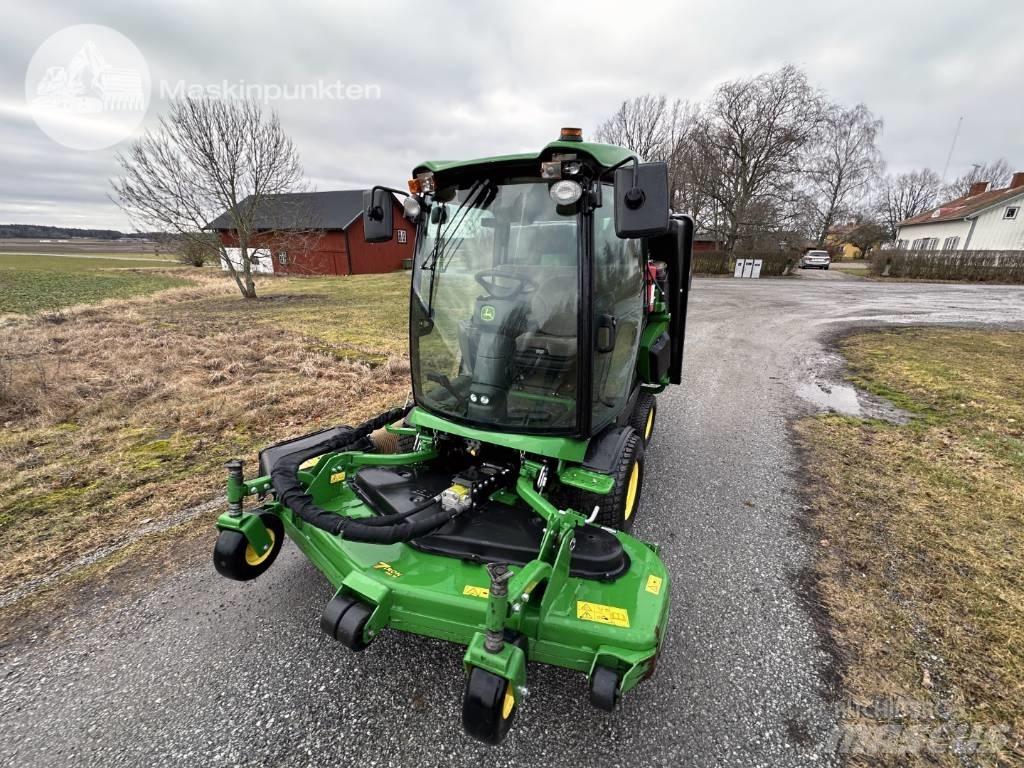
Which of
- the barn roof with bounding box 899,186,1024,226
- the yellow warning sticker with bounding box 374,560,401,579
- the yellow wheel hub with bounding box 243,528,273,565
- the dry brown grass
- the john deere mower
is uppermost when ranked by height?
the barn roof with bounding box 899,186,1024,226

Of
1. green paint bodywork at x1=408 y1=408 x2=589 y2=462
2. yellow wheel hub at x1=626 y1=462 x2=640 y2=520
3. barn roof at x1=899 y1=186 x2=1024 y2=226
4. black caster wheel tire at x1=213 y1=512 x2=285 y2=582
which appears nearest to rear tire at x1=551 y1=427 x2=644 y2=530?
yellow wheel hub at x1=626 y1=462 x2=640 y2=520

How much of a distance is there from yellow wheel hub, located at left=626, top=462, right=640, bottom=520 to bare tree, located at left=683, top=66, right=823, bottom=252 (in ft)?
96.1

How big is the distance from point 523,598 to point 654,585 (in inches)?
25.2

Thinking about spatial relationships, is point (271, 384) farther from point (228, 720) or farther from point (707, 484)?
point (707, 484)

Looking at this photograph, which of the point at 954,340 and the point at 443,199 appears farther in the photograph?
the point at 954,340

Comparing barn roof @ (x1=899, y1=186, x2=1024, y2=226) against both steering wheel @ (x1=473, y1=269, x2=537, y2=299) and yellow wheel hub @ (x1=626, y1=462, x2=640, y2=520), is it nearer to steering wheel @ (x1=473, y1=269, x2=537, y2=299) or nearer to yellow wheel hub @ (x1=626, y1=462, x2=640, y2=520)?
yellow wheel hub @ (x1=626, y1=462, x2=640, y2=520)

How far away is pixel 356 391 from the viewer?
19.0 ft

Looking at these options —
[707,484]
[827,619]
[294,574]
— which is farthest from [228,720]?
[707,484]

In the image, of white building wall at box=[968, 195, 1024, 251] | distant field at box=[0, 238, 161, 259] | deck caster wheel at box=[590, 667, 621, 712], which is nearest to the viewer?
deck caster wheel at box=[590, 667, 621, 712]

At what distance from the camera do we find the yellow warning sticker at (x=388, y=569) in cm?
202

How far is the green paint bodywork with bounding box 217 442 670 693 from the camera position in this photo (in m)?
1.68

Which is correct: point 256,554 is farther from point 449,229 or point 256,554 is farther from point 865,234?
point 865,234

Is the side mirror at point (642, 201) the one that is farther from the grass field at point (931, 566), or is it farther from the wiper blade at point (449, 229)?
the grass field at point (931, 566)

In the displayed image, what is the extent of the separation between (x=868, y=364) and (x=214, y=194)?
1944 cm
